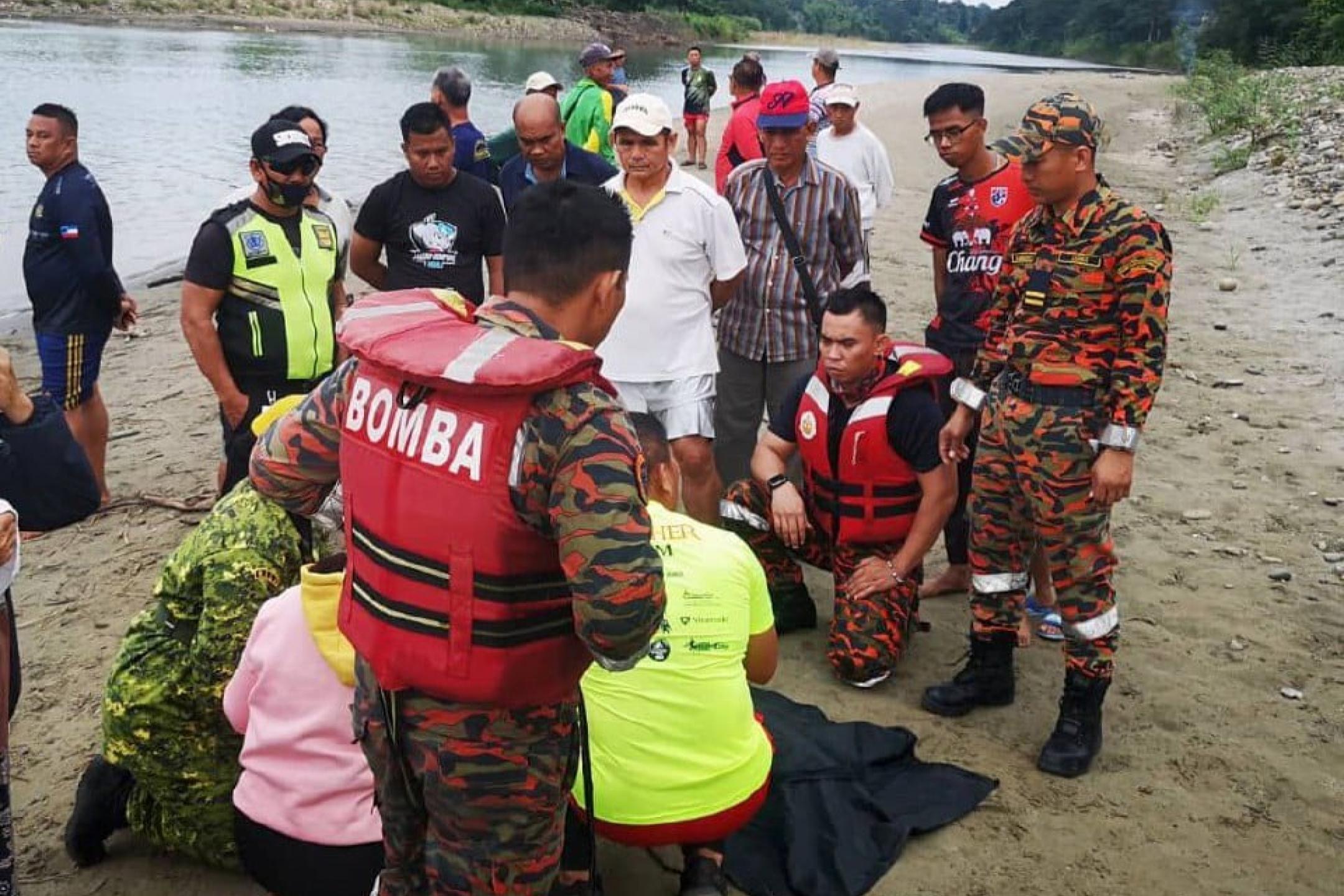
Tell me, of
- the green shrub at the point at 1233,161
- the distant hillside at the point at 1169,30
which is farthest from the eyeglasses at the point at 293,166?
the distant hillside at the point at 1169,30

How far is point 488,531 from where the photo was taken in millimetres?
1891

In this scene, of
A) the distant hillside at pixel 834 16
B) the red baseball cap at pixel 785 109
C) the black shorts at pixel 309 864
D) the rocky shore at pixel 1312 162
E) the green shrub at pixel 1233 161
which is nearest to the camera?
the black shorts at pixel 309 864

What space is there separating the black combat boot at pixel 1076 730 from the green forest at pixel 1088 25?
39547 millimetres

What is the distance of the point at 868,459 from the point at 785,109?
1723mm

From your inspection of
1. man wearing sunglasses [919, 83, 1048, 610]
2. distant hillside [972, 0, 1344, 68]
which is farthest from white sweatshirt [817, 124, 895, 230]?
distant hillside [972, 0, 1344, 68]

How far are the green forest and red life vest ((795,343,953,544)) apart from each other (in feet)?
128

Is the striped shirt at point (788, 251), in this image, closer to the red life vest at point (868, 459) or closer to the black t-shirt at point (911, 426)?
the red life vest at point (868, 459)

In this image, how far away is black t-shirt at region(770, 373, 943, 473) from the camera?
14.2 ft

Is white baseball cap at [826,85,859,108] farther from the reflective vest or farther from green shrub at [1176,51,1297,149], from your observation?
green shrub at [1176,51,1297,149]

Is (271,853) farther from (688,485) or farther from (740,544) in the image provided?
(688,485)

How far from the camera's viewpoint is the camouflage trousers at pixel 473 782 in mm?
2086

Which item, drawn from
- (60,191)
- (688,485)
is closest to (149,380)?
(60,191)

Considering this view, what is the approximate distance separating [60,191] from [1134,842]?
17.2 ft

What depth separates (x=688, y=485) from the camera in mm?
5027
